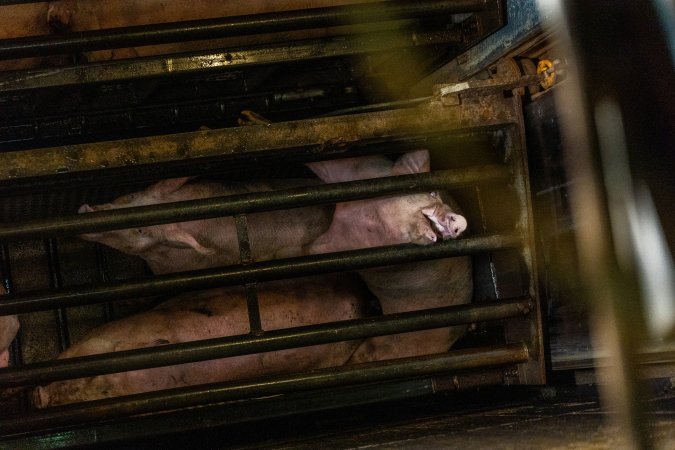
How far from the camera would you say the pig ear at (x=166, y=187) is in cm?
210

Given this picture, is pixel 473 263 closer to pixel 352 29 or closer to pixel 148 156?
pixel 352 29

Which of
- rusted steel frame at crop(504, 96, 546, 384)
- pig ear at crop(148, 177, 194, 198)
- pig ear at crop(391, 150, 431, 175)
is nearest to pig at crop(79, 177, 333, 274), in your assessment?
pig ear at crop(148, 177, 194, 198)

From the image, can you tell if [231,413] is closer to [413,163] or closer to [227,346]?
[227,346]

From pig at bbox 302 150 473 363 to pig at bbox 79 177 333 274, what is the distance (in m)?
0.09

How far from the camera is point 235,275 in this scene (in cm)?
188

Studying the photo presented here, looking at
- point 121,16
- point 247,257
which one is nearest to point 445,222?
point 247,257

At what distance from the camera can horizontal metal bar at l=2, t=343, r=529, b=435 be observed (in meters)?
1.84

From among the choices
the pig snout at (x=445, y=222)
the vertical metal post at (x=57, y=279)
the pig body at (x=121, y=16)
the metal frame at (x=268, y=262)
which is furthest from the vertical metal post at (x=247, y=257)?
the vertical metal post at (x=57, y=279)

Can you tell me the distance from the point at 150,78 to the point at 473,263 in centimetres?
130

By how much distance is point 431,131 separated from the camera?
1.95 meters

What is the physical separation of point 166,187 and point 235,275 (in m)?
0.43

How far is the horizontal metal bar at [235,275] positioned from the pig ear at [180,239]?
10.1 inches

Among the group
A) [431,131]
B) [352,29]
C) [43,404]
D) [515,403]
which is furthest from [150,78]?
[515,403]

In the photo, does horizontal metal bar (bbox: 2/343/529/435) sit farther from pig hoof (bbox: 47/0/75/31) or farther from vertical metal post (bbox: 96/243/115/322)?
pig hoof (bbox: 47/0/75/31)
